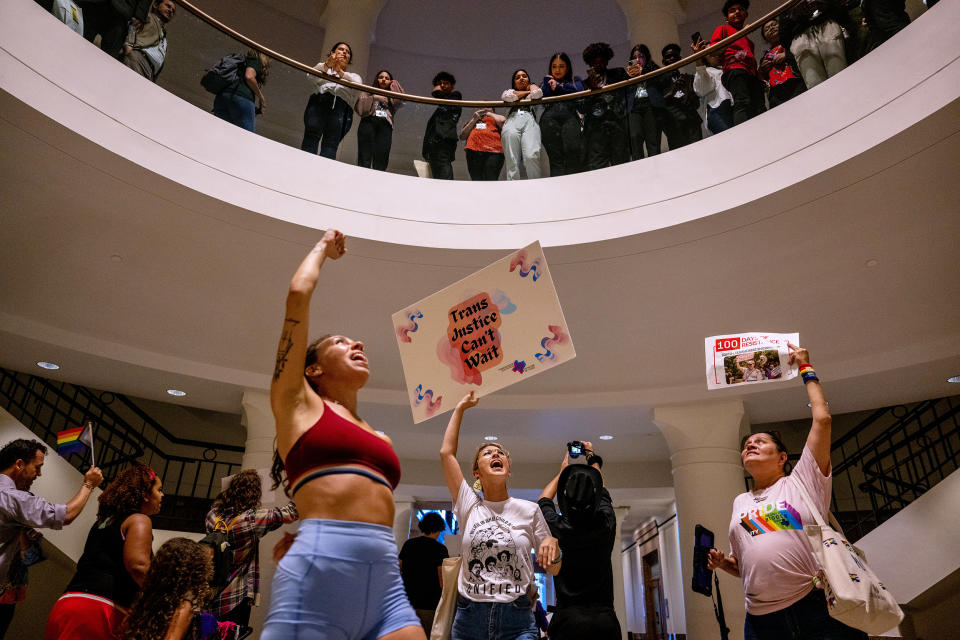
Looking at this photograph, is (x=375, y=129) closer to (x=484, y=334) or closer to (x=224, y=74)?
(x=224, y=74)

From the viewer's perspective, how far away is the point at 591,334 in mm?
7012

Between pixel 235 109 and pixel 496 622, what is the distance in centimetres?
474

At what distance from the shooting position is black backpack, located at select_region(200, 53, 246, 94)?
224 inches

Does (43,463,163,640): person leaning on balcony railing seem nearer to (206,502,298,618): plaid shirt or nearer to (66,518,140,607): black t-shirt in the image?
(66,518,140,607): black t-shirt

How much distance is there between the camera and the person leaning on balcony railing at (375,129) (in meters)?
6.20

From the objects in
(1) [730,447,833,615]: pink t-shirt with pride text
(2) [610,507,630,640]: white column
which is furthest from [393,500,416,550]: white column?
(1) [730,447,833,615]: pink t-shirt with pride text

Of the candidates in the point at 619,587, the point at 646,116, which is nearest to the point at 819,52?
the point at 646,116

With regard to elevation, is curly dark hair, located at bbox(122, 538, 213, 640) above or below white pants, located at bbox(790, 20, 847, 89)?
below

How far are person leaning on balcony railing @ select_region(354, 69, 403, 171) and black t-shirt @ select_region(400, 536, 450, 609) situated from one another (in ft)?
10.9

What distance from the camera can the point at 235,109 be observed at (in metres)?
5.79

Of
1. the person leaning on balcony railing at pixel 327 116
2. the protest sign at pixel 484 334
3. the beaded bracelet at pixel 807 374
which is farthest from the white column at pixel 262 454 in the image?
the beaded bracelet at pixel 807 374

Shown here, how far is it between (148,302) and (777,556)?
5875 millimetres

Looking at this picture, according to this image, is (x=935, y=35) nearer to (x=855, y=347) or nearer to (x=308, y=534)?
(x=855, y=347)

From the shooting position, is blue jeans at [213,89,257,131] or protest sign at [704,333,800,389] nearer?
protest sign at [704,333,800,389]
